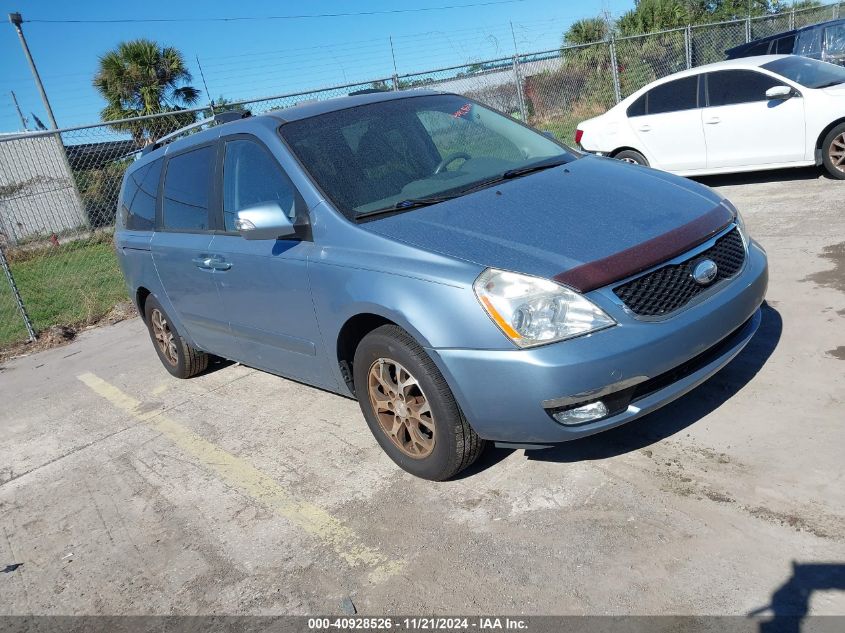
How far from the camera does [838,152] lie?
310 inches

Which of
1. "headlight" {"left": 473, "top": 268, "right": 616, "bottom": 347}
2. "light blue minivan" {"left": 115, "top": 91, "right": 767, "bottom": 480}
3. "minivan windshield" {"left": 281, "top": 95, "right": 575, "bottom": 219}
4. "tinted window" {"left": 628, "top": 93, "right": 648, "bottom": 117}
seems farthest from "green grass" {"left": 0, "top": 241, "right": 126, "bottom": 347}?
"headlight" {"left": 473, "top": 268, "right": 616, "bottom": 347}

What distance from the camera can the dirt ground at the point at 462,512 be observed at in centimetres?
261

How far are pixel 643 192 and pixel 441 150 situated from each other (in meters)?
1.18

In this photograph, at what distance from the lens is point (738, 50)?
12820mm

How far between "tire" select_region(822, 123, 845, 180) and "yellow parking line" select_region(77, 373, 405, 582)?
710 centimetres

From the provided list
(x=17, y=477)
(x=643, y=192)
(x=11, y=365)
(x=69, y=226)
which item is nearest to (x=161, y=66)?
(x=69, y=226)

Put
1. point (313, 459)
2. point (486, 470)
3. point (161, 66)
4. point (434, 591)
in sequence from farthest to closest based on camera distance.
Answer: point (161, 66), point (313, 459), point (486, 470), point (434, 591)

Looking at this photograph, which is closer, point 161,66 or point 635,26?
point 161,66

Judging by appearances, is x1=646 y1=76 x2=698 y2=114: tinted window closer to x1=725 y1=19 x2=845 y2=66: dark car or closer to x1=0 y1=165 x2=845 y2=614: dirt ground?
x1=725 y1=19 x2=845 y2=66: dark car

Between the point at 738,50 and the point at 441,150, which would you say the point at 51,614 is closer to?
the point at 441,150

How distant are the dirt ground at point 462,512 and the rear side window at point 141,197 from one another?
1573 millimetres

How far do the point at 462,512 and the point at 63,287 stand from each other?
33.0 feet

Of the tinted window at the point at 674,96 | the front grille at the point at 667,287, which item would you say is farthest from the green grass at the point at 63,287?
the front grille at the point at 667,287

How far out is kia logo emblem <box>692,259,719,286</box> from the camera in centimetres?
309
